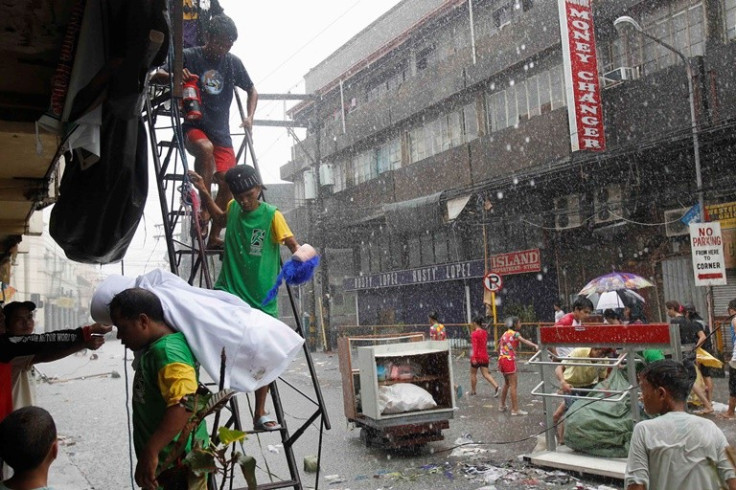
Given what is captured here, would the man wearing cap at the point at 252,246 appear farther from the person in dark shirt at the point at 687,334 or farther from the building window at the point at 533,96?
the building window at the point at 533,96

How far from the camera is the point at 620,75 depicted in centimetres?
1686

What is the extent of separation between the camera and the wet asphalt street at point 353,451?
23.9 feet

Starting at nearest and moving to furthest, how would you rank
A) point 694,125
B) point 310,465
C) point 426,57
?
point 310,465
point 694,125
point 426,57

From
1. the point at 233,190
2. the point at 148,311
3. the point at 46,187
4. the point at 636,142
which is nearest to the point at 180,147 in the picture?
the point at 233,190

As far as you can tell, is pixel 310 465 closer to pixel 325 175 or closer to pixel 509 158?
pixel 509 158

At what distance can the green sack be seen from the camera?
7.02 metres

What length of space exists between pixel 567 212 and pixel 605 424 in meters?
12.6

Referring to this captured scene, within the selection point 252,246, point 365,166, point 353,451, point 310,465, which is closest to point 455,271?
point 365,166

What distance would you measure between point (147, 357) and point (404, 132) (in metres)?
24.4

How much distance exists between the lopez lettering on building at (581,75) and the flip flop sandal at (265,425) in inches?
547

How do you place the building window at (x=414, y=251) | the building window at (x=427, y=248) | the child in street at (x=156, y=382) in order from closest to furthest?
the child in street at (x=156, y=382), the building window at (x=427, y=248), the building window at (x=414, y=251)

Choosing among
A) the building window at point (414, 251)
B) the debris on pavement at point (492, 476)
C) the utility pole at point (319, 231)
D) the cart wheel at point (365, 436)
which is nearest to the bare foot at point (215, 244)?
the debris on pavement at point (492, 476)

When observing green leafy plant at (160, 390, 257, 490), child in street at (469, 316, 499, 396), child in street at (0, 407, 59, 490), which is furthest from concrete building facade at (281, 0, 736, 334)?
child in street at (0, 407, 59, 490)

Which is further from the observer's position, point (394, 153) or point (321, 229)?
point (394, 153)
